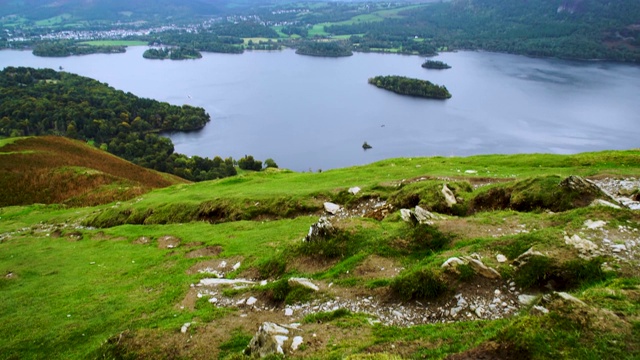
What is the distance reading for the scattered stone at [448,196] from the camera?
85.1ft

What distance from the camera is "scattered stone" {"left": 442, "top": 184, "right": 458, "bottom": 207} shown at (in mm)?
25938

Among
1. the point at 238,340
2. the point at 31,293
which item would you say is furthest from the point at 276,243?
the point at 31,293

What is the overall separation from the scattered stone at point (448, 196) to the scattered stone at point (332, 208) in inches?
324

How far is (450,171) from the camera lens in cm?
3822

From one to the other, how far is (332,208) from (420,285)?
53.9ft

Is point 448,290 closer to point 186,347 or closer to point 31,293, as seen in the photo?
point 186,347

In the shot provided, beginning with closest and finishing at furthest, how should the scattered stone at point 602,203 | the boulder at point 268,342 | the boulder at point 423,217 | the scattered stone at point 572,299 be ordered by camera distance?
the scattered stone at point 572,299, the boulder at point 268,342, the scattered stone at point 602,203, the boulder at point 423,217

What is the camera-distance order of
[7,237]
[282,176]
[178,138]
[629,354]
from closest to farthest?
1. [629,354]
2. [7,237]
3. [282,176]
4. [178,138]

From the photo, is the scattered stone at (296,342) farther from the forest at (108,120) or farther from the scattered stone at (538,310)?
the forest at (108,120)

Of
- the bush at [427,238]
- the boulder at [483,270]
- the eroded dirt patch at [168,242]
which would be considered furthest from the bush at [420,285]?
the eroded dirt patch at [168,242]

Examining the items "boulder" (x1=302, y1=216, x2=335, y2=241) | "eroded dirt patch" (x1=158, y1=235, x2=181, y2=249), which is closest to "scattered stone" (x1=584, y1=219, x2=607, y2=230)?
"boulder" (x1=302, y1=216, x2=335, y2=241)

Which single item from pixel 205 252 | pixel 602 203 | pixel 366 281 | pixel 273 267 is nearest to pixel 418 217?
pixel 366 281

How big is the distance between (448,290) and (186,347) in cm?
990

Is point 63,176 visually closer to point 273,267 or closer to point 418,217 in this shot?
point 273,267
